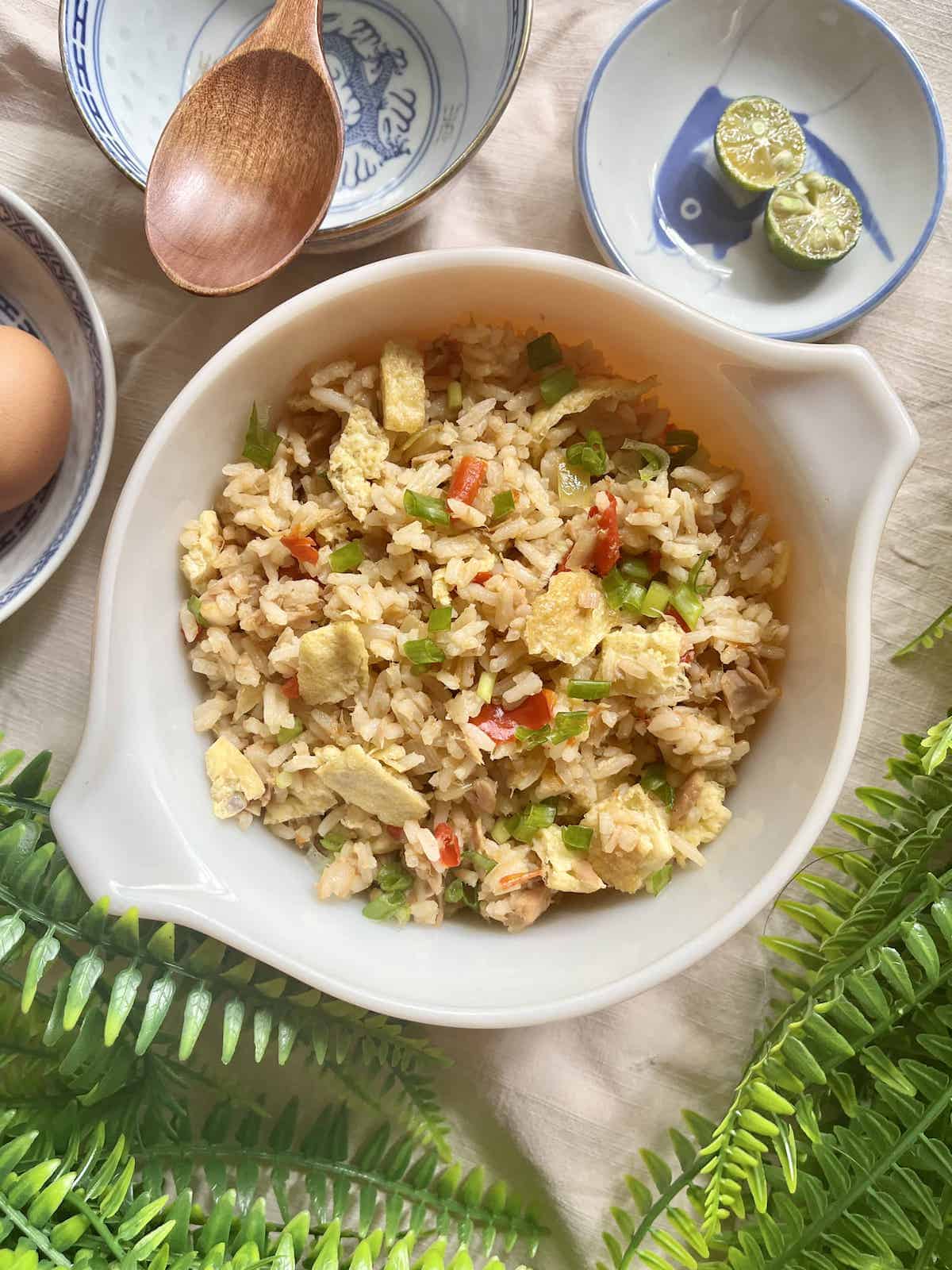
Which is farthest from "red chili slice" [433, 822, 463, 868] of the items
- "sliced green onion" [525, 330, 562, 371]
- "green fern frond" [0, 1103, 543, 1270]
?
"sliced green onion" [525, 330, 562, 371]

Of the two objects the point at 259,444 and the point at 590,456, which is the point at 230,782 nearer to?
the point at 259,444

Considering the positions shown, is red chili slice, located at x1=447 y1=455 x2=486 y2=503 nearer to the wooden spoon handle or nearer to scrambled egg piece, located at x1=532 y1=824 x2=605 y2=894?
scrambled egg piece, located at x1=532 y1=824 x2=605 y2=894

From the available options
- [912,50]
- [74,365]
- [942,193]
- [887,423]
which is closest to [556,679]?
[887,423]

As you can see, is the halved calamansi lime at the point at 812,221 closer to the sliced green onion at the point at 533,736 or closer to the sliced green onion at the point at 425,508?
the sliced green onion at the point at 425,508

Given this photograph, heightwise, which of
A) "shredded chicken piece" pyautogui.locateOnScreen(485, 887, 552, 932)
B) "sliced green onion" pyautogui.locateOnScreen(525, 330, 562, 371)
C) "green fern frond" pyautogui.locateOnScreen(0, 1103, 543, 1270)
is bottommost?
"green fern frond" pyautogui.locateOnScreen(0, 1103, 543, 1270)

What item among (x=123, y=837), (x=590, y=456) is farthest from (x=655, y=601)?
(x=123, y=837)

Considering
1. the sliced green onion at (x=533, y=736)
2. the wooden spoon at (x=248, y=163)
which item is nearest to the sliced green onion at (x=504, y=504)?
the sliced green onion at (x=533, y=736)
